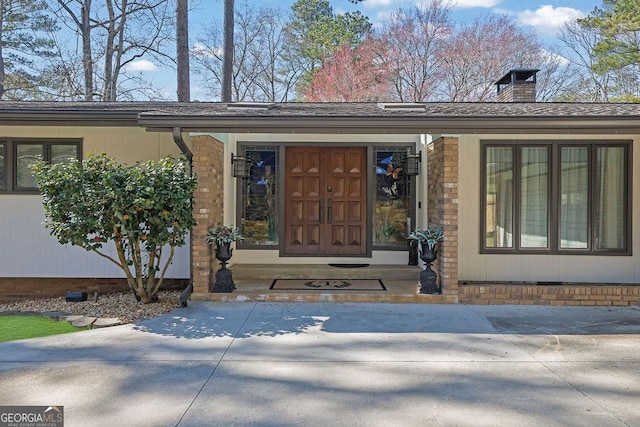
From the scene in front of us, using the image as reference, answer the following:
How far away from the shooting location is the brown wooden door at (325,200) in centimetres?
823

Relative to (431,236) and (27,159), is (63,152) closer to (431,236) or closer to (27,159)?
(27,159)

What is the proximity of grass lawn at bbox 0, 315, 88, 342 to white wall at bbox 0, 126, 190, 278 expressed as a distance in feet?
4.27

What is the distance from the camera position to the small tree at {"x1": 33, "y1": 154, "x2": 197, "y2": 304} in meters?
5.36

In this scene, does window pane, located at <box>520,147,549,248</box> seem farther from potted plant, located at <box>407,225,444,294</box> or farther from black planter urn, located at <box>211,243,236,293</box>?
black planter urn, located at <box>211,243,236,293</box>

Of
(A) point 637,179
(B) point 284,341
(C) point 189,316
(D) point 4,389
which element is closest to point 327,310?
(B) point 284,341

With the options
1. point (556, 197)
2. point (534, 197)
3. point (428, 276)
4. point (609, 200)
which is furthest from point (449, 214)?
point (609, 200)

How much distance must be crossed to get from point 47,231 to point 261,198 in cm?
345

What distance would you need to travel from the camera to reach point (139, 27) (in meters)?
17.4

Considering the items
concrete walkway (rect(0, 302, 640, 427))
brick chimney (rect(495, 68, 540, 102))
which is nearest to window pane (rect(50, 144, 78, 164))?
concrete walkway (rect(0, 302, 640, 427))

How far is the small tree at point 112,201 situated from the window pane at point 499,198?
4.32 metres

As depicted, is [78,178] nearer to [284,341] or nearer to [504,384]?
[284,341]

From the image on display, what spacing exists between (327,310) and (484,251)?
8.58 ft

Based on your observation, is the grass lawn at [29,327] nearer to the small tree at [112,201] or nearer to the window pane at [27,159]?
the small tree at [112,201]

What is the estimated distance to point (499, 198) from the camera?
672 centimetres
